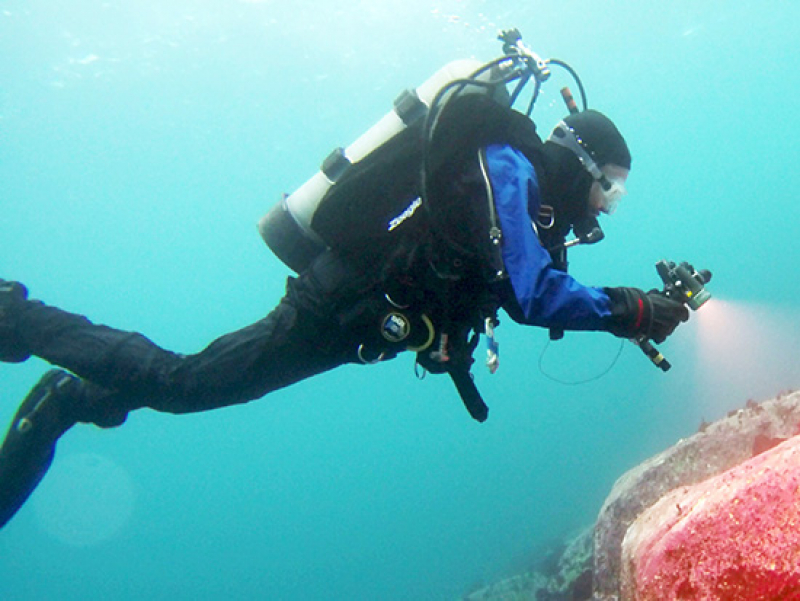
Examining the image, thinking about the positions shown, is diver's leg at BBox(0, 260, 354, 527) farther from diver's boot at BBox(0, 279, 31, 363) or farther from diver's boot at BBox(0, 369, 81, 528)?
diver's boot at BBox(0, 369, 81, 528)

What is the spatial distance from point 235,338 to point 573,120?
308 centimetres

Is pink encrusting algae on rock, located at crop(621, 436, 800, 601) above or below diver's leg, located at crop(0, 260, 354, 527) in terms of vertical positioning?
below

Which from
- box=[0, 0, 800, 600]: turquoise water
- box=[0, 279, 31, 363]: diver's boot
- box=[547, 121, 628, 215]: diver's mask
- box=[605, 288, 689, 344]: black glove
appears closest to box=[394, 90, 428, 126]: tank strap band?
box=[547, 121, 628, 215]: diver's mask

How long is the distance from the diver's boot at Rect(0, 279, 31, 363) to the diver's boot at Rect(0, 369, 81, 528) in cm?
48

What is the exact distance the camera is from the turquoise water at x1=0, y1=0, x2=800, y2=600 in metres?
27.1

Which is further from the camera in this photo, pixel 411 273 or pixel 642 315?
pixel 411 273

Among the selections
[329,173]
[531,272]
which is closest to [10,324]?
[329,173]

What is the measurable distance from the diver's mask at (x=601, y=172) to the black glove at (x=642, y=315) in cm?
75

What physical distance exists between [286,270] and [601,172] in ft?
250

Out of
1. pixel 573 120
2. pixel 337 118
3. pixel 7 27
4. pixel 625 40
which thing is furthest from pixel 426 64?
pixel 573 120

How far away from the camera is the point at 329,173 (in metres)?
4.04

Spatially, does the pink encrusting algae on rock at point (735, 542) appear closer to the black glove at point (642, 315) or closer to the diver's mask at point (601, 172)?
the black glove at point (642, 315)

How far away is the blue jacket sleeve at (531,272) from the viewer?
3123 millimetres

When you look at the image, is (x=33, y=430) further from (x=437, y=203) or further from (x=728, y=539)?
(x=728, y=539)
